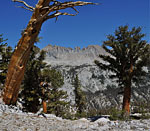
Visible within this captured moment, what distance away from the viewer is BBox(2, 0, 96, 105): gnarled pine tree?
15.1 ft

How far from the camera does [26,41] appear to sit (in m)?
4.59

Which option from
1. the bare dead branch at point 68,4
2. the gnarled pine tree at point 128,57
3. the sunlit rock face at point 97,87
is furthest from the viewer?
the sunlit rock face at point 97,87

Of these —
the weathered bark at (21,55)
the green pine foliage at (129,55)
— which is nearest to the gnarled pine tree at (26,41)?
the weathered bark at (21,55)

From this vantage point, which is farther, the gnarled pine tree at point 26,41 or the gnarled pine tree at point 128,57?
the gnarled pine tree at point 128,57

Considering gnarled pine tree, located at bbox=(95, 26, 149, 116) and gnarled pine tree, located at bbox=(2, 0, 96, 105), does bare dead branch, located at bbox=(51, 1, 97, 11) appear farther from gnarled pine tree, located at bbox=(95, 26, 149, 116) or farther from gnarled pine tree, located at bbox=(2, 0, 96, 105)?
gnarled pine tree, located at bbox=(95, 26, 149, 116)

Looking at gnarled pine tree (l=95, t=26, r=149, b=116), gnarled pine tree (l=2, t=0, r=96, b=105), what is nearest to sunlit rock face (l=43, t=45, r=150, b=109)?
gnarled pine tree (l=95, t=26, r=149, b=116)

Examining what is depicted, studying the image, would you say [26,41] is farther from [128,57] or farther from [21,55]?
[128,57]

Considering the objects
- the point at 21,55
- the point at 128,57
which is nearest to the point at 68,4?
the point at 21,55

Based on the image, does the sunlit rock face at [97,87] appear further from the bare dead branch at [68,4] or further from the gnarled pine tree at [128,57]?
the bare dead branch at [68,4]

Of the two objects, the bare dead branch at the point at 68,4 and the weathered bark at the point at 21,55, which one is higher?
the bare dead branch at the point at 68,4

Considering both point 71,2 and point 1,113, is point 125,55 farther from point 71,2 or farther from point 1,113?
point 1,113

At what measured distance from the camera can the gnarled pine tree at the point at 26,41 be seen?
181 inches

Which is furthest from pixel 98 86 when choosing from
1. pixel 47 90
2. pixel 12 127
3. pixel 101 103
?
pixel 12 127

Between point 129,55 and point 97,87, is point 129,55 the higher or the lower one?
the lower one
